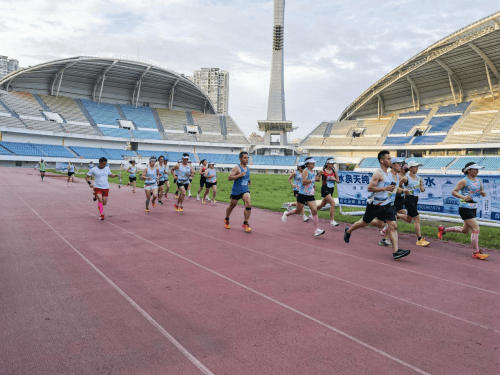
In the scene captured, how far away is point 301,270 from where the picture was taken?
6047mm

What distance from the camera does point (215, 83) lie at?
5866 inches

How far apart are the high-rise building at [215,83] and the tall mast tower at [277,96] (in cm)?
6910

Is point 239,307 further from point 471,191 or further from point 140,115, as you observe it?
point 140,115

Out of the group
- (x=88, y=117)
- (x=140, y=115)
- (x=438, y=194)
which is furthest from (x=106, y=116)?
(x=438, y=194)

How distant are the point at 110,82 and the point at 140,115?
7622 millimetres

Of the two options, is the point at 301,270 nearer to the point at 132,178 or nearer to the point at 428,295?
the point at 428,295

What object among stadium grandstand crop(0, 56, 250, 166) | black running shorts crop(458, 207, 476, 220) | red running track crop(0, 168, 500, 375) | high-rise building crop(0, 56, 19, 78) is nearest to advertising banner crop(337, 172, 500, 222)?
→ red running track crop(0, 168, 500, 375)

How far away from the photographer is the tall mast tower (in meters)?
78.2

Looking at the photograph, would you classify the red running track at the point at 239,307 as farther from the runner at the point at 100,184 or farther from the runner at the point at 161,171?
the runner at the point at 161,171

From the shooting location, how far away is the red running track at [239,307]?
3201mm

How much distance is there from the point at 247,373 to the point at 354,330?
1.39 m

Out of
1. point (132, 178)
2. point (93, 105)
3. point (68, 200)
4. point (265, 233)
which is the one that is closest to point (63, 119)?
point (93, 105)

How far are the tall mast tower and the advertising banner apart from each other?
6531cm

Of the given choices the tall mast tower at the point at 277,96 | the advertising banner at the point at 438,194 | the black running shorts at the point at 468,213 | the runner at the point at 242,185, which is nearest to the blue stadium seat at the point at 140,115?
the tall mast tower at the point at 277,96
